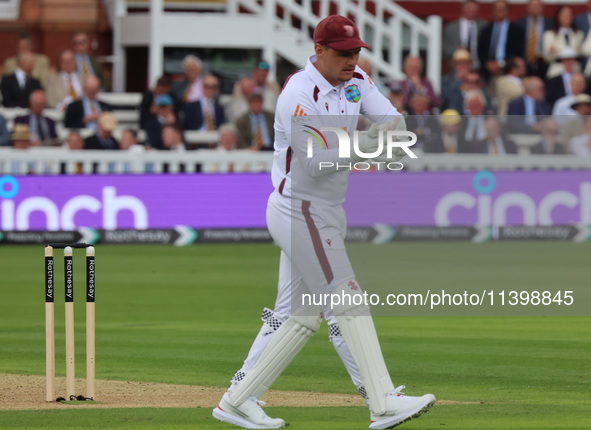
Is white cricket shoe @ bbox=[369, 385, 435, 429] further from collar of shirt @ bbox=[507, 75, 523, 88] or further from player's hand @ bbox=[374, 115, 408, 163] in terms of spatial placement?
collar of shirt @ bbox=[507, 75, 523, 88]

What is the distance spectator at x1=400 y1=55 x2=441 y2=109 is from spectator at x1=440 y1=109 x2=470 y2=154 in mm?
1538

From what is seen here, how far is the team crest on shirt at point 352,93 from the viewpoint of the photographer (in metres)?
7.39

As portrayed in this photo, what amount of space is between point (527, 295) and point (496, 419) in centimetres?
454

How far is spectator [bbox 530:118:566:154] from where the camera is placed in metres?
20.0

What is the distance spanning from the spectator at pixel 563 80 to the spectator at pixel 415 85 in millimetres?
1928

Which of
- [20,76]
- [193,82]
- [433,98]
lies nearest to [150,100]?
[193,82]

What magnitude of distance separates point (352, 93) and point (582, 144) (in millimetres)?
13196

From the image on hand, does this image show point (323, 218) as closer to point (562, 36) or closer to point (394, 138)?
point (394, 138)

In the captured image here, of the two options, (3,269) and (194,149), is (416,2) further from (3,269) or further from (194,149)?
(3,269)

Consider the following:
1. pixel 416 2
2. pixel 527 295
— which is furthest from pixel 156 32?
pixel 527 295

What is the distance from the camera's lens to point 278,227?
7.46m

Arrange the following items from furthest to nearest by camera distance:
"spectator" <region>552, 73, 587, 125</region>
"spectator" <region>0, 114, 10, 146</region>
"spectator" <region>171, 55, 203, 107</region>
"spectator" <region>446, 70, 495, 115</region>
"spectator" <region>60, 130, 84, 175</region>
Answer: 1. "spectator" <region>171, 55, 203, 107</region>
2. "spectator" <region>446, 70, 495, 115</region>
3. "spectator" <region>552, 73, 587, 125</region>
4. "spectator" <region>0, 114, 10, 146</region>
5. "spectator" <region>60, 130, 84, 175</region>

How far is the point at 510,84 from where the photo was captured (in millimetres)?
22469

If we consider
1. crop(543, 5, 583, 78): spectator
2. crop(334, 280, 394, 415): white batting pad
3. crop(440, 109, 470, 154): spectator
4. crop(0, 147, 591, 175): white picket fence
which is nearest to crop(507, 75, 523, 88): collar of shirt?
crop(543, 5, 583, 78): spectator
